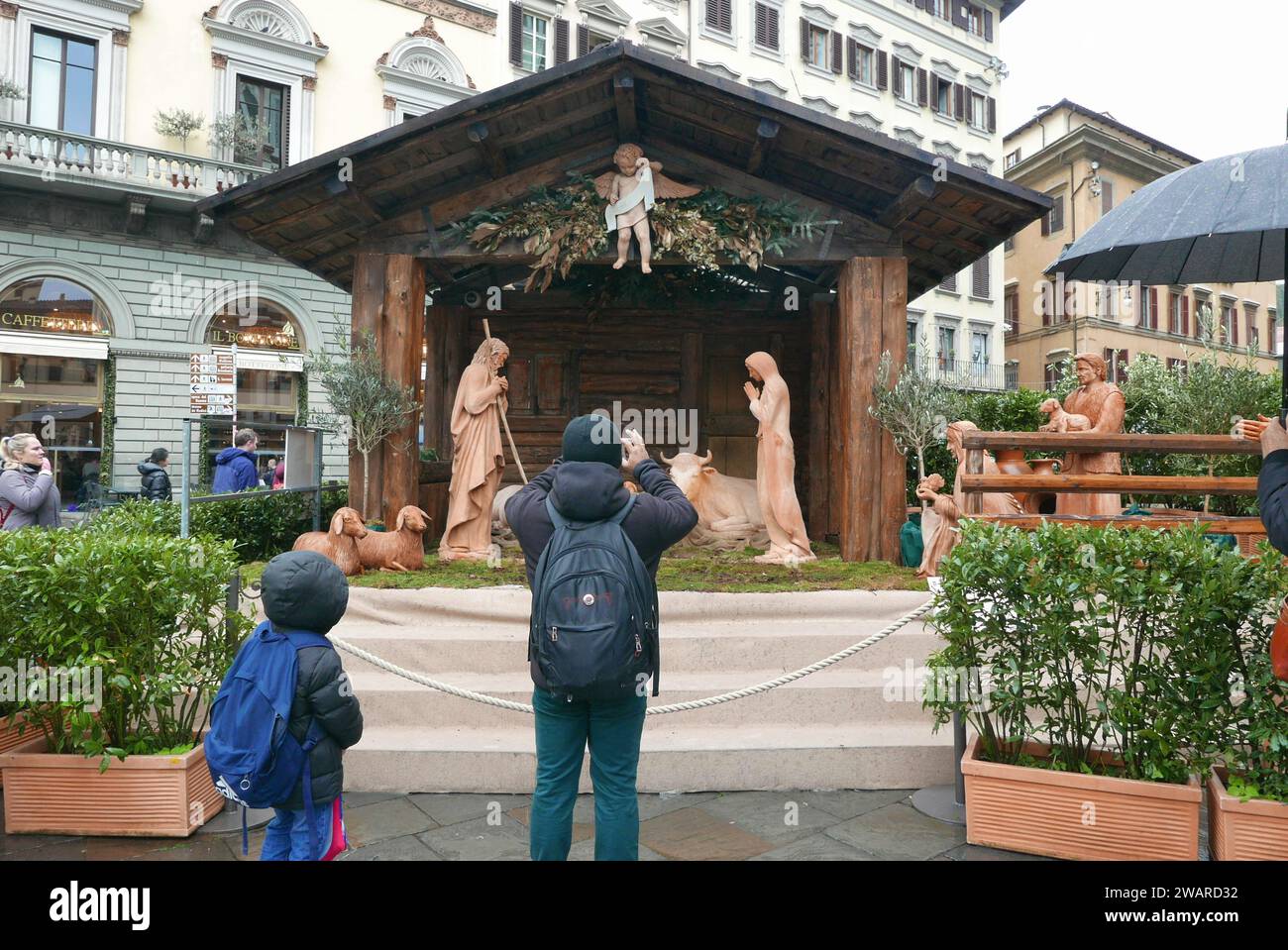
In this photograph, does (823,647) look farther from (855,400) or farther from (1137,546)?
(855,400)

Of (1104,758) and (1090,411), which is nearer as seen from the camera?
(1104,758)

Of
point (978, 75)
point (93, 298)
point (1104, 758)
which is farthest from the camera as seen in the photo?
point (978, 75)

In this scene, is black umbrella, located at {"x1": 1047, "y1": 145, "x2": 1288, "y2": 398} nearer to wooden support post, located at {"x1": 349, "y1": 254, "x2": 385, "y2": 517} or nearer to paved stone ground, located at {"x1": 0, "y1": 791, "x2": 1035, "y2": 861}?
A: paved stone ground, located at {"x1": 0, "y1": 791, "x2": 1035, "y2": 861}

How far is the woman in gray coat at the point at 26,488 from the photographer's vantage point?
626cm

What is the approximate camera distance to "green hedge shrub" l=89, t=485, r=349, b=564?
747cm

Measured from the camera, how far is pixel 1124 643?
4.21 meters

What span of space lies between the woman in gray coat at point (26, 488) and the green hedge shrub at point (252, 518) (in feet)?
1.43

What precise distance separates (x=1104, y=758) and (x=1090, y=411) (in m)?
4.65

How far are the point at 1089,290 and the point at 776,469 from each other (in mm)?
32060

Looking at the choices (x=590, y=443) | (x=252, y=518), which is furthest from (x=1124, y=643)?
(x=252, y=518)

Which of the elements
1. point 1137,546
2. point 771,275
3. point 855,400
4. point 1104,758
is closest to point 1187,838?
point 1104,758

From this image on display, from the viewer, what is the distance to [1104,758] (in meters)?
4.32

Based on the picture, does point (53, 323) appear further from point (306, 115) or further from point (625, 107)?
point (625, 107)

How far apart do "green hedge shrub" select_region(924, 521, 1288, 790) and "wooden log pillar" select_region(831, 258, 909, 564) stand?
3.83m
